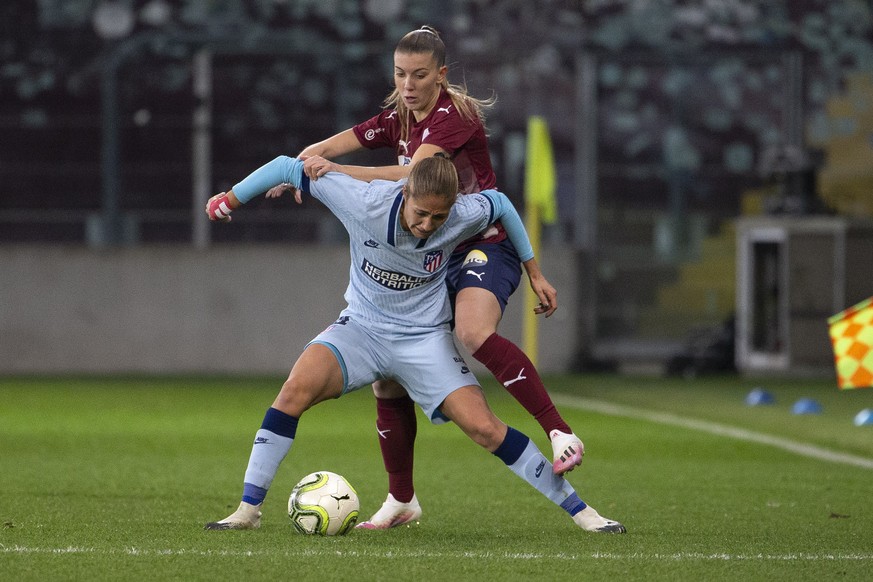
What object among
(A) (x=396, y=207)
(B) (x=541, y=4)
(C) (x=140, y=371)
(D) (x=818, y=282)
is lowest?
(C) (x=140, y=371)

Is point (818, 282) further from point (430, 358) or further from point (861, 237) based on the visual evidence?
point (430, 358)

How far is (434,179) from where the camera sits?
15.9ft

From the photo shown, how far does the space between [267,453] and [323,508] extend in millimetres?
262

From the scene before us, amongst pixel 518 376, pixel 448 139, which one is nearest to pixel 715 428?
pixel 518 376

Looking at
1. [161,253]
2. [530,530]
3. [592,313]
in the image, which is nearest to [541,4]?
[592,313]

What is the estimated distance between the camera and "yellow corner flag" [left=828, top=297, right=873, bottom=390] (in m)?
8.55

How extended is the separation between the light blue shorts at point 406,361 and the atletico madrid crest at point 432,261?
8.4 inches

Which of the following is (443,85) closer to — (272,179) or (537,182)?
(272,179)

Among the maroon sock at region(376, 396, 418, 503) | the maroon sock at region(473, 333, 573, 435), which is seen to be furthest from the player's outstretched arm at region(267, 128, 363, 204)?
the maroon sock at region(473, 333, 573, 435)

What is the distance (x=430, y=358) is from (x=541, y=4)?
11.7 metres

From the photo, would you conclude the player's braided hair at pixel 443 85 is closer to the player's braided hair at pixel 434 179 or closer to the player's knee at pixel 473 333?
the player's braided hair at pixel 434 179

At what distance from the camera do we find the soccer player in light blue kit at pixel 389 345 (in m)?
5.09

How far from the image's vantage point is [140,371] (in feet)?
51.2

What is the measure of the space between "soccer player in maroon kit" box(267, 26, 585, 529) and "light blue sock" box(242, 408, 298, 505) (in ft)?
1.65
